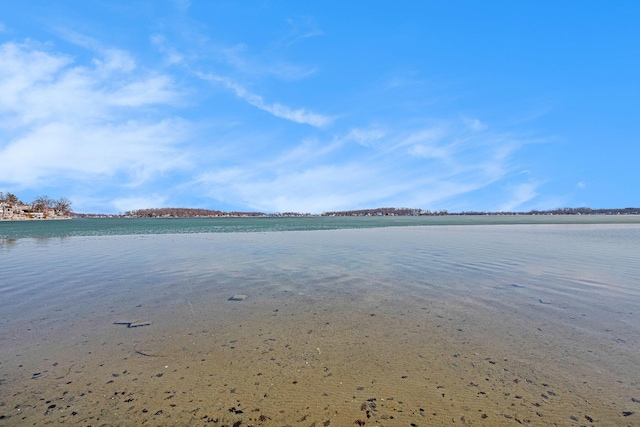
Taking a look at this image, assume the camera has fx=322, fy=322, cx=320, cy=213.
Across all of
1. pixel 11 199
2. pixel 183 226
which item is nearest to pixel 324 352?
pixel 183 226

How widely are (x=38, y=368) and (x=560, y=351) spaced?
10051mm

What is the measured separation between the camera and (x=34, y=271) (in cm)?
1619

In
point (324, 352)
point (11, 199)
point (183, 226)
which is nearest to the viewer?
point (324, 352)

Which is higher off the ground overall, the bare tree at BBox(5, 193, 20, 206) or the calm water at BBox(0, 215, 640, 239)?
the bare tree at BBox(5, 193, 20, 206)

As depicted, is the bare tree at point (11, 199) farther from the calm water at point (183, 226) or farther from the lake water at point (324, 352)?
the lake water at point (324, 352)

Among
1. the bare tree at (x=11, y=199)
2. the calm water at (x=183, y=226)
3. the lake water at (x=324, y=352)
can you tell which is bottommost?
the lake water at (x=324, y=352)

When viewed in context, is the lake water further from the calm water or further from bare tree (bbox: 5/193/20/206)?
bare tree (bbox: 5/193/20/206)

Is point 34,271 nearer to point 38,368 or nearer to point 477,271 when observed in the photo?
point 38,368

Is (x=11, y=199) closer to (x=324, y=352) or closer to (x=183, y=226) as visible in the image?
(x=183, y=226)

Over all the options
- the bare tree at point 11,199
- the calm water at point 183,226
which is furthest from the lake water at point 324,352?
the bare tree at point 11,199

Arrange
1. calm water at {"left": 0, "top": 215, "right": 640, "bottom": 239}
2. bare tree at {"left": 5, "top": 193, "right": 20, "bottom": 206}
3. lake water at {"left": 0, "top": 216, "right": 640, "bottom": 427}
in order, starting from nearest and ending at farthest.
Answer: lake water at {"left": 0, "top": 216, "right": 640, "bottom": 427} → calm water at {"left": 0, "top": 215, "right": 640, "bottom": 239} → bare tree at {"left": 5, "top": 193, "right": 20, "bottom": 206}

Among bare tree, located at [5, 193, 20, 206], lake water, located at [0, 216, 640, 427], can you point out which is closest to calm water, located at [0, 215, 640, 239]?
lake water, located at [0, 216, 640, 427]

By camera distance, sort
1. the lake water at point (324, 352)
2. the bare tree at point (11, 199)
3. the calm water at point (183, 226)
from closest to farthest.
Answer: the lake water at point (324, 352), the calm water at point (183, 226), the bare tree at point (11, 199)

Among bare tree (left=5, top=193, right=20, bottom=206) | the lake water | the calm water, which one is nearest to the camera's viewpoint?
the lake water
